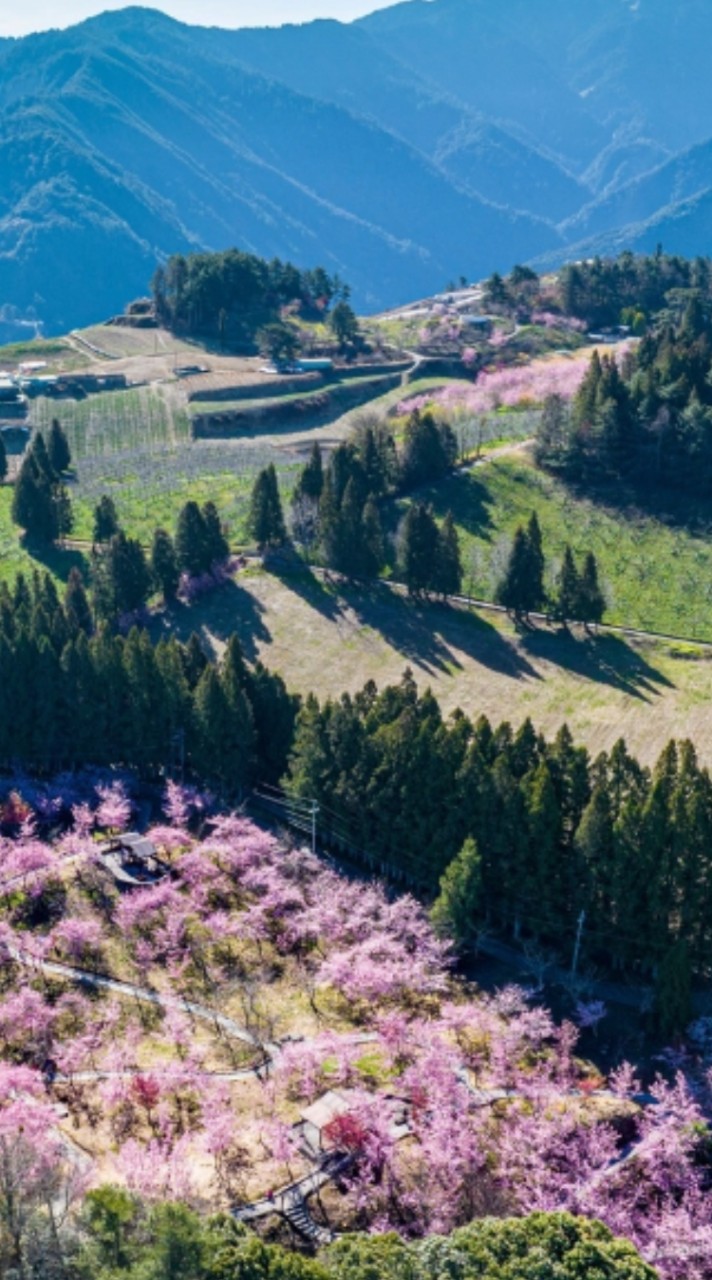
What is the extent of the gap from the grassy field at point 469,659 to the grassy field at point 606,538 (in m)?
4.95

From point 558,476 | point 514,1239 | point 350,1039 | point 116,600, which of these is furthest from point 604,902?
point 558,476

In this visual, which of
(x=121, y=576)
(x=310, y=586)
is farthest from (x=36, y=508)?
(x=310, y=586)

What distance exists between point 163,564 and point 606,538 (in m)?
37.7

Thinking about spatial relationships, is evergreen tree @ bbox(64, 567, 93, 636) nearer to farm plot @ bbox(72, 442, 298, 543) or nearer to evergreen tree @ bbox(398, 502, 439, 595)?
farm plot @ bbox(72, 442, 298, 543)

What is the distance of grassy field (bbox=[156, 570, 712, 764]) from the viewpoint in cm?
7431

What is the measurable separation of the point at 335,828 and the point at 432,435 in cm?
5353

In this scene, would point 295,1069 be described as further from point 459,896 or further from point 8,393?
point 8,393

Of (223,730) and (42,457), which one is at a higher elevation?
(42,457)

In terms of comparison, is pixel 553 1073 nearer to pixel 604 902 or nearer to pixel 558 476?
pixel 604 902

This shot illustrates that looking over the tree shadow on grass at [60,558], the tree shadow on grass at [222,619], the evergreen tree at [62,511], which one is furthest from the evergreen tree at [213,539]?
the evergreen tree at [62,511]

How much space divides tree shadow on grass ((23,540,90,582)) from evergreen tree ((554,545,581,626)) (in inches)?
1575

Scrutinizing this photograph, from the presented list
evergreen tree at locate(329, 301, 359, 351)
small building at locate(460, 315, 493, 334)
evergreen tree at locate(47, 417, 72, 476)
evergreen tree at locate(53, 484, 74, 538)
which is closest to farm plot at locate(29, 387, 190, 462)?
evergreen tree at locate(47, 417, 72, 476)

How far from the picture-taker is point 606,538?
97.9 metres

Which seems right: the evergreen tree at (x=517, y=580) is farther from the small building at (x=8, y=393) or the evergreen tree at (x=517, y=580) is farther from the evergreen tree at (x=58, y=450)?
the small building at (x=8, y=393)
